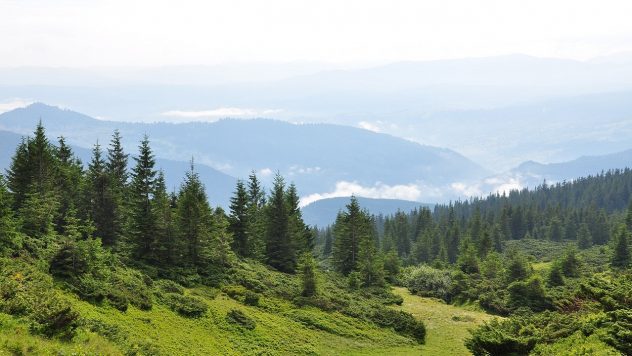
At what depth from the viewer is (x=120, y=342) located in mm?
23203

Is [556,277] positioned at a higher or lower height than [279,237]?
lower

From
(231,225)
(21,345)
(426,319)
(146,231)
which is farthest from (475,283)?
(21,345)

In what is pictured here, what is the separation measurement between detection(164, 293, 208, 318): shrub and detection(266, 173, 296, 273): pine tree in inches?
1232

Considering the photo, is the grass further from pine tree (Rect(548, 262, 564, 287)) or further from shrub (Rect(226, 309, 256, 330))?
shrub (Rect(226, 309, 256, 330))

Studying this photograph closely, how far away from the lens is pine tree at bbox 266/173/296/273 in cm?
6812

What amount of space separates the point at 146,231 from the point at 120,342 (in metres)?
26.9

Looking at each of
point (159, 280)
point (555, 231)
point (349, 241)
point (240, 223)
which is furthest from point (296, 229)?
point (555, 231)

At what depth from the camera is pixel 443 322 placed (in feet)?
157

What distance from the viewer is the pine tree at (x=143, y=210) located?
4862 centimetres

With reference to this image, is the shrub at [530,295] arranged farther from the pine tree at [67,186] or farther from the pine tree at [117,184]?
the pine tree at [67,186]

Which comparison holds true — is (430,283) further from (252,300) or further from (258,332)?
(258,332)

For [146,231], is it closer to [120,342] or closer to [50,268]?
[50,268]

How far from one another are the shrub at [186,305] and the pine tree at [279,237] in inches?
1232

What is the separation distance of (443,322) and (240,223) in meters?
32.9
